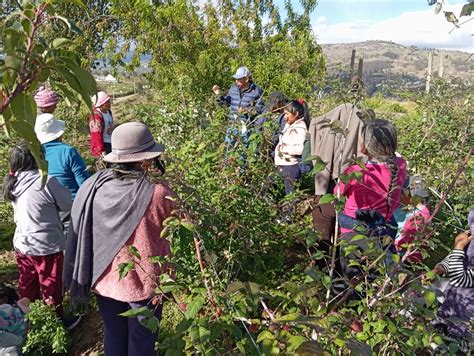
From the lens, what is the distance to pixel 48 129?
3.21 m

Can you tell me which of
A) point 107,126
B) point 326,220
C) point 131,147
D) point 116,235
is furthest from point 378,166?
point 107,126

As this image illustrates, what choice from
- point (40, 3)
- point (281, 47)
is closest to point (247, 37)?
point (281, 47)

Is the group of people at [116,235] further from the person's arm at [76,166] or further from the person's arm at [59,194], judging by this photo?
the person's arm at [76,166]

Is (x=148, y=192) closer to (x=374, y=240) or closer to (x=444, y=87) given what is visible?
(x=374, y=240)

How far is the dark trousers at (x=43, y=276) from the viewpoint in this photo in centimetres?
315

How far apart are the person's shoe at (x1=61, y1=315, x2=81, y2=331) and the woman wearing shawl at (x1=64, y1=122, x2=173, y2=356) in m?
1.09

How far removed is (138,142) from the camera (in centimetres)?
223

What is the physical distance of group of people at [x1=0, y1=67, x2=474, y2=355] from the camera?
7.24 ft

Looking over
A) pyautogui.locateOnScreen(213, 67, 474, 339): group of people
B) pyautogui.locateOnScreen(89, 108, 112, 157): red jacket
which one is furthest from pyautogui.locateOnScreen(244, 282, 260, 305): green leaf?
pyautogui.locateOnScreen(89, 108, 112, 157): red jacket

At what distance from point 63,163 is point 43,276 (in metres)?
0.80

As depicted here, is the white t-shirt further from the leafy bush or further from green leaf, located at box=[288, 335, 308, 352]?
green leaf, located at box=[288, 335, 308, 352]

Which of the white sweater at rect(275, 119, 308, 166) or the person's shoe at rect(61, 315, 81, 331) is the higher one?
the white sweater at rect(275, 119, 308, 166)

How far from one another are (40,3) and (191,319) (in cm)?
96

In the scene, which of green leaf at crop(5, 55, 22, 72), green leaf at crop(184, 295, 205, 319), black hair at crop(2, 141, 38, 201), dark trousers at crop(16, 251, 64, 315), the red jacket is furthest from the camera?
the red jacket
